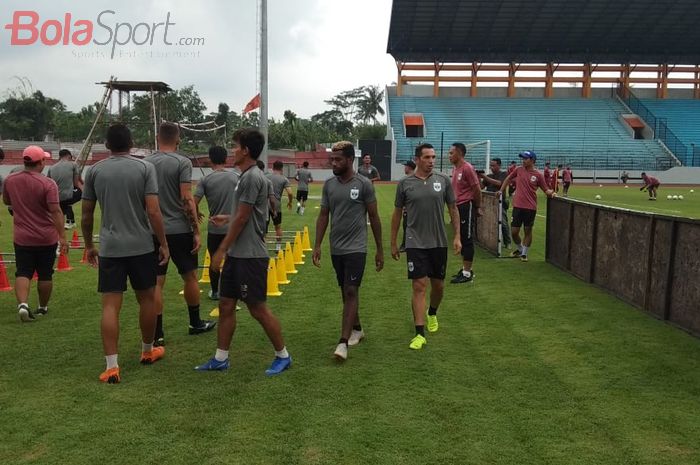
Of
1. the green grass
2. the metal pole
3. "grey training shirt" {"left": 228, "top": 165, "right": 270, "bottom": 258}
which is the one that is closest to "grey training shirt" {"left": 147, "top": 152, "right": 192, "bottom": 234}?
"grey training shirt" {"left": 228, "top": 165, "right": 270, "bottom": 258}

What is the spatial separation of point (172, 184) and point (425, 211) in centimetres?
238

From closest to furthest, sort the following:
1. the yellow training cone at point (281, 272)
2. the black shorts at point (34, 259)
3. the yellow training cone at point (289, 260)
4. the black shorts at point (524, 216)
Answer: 1. the black shorts at point (34, 259)
2. the yellow training cone at point (281, 272)
3. the yellow training cone at point (289, 260)
4. the black shorts at point (524, 216)

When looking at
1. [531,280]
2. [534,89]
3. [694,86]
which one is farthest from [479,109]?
[531,280]

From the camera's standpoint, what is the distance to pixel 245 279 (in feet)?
15.2

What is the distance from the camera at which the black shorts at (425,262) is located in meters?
5.75

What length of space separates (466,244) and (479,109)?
156 ft

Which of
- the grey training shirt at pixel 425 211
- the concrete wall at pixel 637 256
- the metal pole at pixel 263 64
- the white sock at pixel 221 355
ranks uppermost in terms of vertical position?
the metal pole at pixel 263 64

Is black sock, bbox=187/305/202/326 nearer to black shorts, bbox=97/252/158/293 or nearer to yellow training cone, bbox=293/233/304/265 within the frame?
black shorts, bbox=97/252/158/293

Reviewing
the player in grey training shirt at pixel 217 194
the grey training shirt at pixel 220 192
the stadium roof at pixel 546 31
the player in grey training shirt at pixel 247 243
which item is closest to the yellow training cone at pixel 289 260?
the player in grey training shirt at pixel 217 194

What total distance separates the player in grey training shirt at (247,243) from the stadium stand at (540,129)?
41556 millimetres

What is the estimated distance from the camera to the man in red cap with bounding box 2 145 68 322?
6.12m

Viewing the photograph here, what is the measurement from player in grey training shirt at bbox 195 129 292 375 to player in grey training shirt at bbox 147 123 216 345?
0.90m

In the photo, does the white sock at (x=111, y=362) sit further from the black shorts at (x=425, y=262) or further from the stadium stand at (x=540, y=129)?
the stadium stand at (x=540, y=129)

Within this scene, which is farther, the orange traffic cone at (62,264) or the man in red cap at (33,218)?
the orange traffic cone at (62,264)
